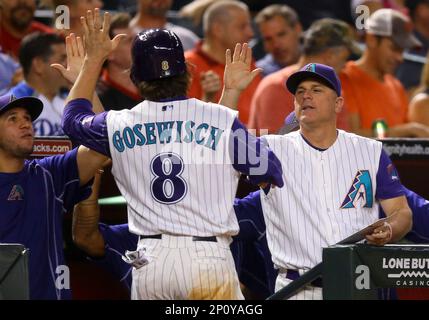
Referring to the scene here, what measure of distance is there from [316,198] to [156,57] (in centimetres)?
114

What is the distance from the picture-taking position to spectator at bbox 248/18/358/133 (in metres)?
7.81

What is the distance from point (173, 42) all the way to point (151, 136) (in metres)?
0.51

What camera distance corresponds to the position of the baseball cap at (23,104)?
19.9ft

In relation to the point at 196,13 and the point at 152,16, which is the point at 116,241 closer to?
the point at 152,16

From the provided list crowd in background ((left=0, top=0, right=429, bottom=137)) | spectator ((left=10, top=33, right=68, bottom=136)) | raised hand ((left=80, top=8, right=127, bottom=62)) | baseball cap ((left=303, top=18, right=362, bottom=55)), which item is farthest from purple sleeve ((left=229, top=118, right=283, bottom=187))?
baseball cap ((left=303, top=18, right=362, bottom=55))

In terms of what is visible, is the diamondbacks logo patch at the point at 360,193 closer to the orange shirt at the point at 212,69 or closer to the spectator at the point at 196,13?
the orange shirt at the point at 212,69

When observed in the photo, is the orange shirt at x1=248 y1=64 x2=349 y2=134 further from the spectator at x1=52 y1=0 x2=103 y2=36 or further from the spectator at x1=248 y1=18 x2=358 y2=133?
the spectator at x1=52 y1=0 x2=103 y2=36

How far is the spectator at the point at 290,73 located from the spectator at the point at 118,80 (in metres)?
0.85

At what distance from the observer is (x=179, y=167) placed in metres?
5.30

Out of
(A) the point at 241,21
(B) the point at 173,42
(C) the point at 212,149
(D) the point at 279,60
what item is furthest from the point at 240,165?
(D) the point at 279,60

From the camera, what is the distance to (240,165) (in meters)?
5.36

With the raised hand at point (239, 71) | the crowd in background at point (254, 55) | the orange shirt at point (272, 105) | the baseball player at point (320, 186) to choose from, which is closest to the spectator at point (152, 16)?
Answer: the crowd in background at point (254, 55)

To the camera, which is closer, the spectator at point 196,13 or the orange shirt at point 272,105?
the orange shirt at point 272,105

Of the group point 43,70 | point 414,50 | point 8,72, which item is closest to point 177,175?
point 43,70
